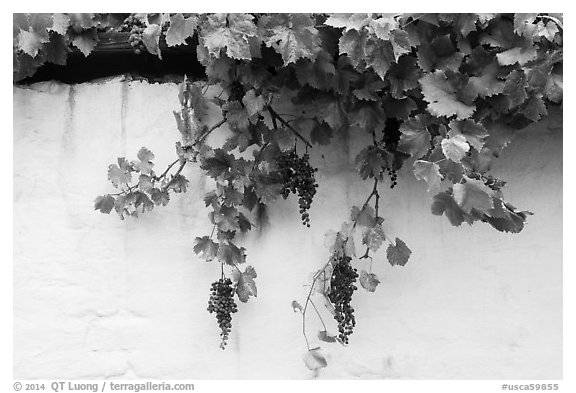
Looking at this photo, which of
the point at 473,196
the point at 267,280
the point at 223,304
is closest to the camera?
the point at 473,196

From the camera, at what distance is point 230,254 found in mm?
2201

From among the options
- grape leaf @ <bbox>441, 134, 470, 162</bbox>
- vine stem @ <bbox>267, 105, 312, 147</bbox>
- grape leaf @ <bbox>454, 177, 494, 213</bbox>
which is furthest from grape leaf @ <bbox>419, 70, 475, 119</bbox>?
vine stem @ <bbox>267, 105, 312, 147</bbox>

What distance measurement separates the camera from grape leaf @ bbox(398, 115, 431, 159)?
6.66 ft

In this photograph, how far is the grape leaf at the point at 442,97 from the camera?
1.98 m

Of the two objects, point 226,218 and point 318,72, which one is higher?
point 318,72

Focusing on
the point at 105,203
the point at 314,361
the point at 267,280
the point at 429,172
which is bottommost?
the point at 314,361

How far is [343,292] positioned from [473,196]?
21.5 inches

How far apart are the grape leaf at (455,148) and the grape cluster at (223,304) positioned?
2.78ft

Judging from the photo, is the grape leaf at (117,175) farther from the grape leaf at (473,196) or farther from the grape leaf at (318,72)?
the grape leaf at (473,196)

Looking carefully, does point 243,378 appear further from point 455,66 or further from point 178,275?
point 455,66

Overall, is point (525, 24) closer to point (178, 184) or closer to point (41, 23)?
point (178, 184)

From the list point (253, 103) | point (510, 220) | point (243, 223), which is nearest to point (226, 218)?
point (243, 223)

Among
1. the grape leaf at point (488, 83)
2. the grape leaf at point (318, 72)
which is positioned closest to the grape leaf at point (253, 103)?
the grape leaf at point (318, 72)
